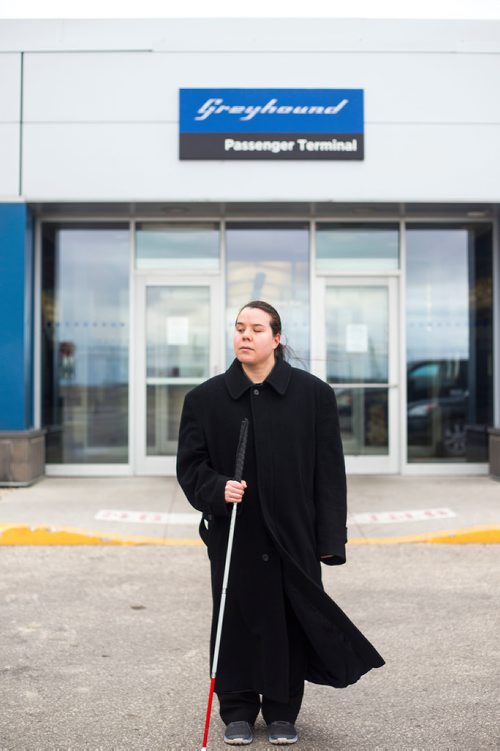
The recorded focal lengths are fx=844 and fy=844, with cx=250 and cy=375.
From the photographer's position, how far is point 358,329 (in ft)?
37.3

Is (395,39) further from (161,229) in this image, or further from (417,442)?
(417,442)

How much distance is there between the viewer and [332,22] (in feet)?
34.1

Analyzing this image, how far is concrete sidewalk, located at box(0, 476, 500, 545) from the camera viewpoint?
7.80 m

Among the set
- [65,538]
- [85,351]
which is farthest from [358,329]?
[65,538]

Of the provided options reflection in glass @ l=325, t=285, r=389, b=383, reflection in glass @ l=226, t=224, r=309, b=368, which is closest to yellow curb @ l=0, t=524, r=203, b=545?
reflection in glass @ l=226, t=224, r=309, b=368

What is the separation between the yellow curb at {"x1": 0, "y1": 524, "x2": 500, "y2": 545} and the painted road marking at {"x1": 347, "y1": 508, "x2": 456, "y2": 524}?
1.94 feet

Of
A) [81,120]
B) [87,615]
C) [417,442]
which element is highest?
[81,120]

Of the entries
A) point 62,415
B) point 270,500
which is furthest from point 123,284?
point 270,500

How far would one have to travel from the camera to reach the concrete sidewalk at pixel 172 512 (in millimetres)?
7805

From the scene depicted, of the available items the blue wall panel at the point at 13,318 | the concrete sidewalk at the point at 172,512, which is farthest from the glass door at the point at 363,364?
the blue wall panel at the point at 13,318

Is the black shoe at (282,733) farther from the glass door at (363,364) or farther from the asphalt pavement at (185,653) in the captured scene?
the glass door at (363,364)

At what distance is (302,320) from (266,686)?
26.8 feet

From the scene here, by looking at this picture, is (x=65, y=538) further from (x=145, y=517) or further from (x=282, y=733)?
(x=282, y=733)

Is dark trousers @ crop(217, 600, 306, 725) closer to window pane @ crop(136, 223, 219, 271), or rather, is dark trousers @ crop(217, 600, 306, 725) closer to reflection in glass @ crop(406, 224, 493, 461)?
reflection in glass @ crop(406, 224, 493, 461)
